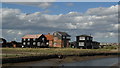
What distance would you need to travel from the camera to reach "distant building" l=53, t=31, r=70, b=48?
13688cm

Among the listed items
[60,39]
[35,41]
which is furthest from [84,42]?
[35,41]

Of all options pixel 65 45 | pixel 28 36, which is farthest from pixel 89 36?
pixel 28 36

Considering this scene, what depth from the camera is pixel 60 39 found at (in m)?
137

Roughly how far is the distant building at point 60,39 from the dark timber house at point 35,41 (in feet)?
21.3

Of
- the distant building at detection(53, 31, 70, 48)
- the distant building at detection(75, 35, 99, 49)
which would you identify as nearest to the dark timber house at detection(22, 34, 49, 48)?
the distant building at detection(53, 31, 70, 48)

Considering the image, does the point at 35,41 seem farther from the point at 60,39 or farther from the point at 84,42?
the point at 84,42

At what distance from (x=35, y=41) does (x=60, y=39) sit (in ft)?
52.9

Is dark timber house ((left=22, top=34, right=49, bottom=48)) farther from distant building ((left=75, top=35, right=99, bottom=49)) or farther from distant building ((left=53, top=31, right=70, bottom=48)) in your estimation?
distant building ((left=75, top=35, right=99, bottom=49))

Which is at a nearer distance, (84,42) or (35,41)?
(84,42)

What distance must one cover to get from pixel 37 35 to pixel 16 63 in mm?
88769

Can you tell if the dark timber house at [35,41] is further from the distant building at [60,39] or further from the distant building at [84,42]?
the distant building at [84,42]

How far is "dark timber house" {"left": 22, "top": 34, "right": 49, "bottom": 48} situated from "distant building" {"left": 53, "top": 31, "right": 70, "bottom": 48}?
6.48 metres

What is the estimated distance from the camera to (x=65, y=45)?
140125 millimetres

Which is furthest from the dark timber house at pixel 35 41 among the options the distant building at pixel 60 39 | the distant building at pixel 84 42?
the distant building at pixel 84 42
